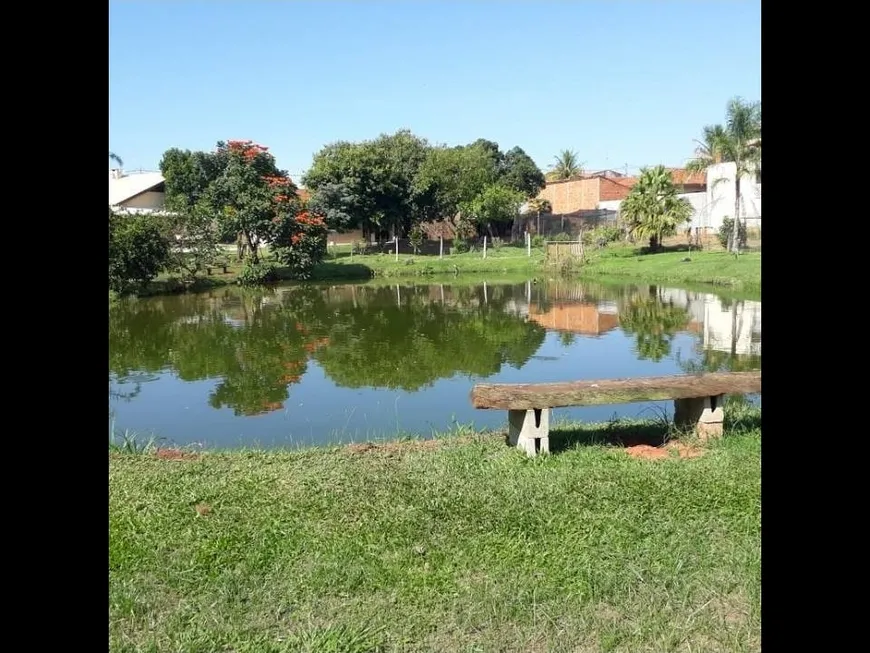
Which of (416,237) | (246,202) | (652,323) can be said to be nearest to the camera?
(652,323)

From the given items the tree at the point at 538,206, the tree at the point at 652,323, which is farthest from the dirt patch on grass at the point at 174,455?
the tree at the point at 538,206

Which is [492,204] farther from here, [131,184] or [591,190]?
[131,184]

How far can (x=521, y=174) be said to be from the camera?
4044 centimetres

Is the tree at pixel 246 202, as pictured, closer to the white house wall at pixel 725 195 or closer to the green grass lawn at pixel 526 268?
the green grass lawn at pixel 526 268

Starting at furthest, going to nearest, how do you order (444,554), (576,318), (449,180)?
(449,180)
(576,318)
(444,554)

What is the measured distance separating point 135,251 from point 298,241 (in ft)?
19.5

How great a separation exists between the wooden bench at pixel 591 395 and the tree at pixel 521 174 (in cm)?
3461

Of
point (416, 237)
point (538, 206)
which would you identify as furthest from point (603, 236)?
point (416, 237)

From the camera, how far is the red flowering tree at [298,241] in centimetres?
2573

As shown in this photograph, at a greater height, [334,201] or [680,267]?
[334,201]

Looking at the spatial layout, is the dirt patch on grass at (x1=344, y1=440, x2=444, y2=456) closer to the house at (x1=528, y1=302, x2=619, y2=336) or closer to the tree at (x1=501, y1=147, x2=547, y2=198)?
→ the house at (x1=528, y1=302, x2=619, y2=336)

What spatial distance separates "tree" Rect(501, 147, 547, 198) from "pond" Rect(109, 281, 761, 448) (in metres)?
18.5
